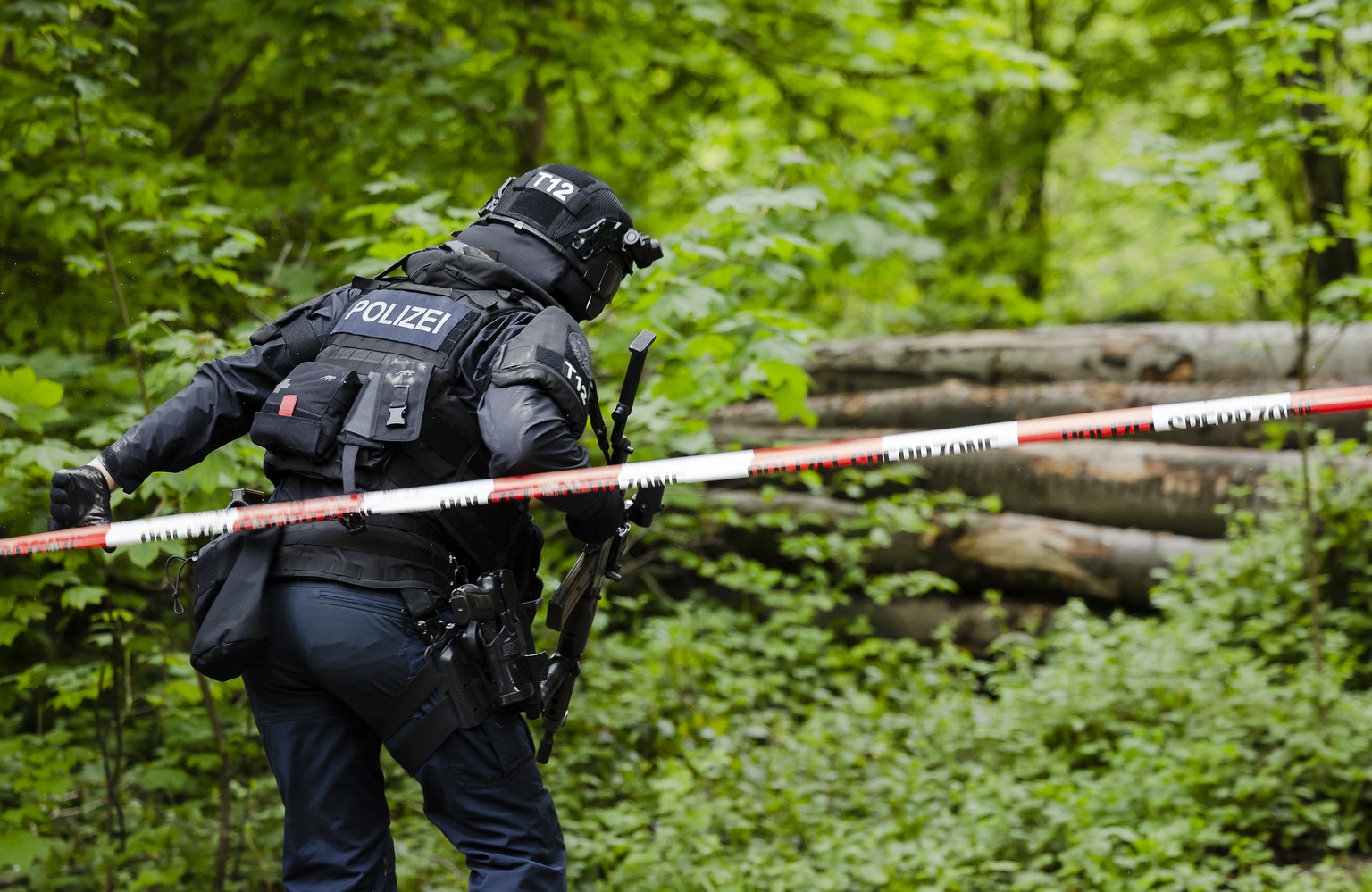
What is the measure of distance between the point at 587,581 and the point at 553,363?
2.71 feet

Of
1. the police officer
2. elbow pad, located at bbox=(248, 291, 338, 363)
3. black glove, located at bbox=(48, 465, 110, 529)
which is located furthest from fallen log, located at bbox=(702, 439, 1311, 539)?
black glove, located at bbox=(48, 465, 110, 529)

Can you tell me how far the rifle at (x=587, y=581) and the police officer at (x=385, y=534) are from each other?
17cm

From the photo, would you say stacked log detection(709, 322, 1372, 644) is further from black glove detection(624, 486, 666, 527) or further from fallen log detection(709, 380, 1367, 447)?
black glove detection(624, 486, 666, 527)

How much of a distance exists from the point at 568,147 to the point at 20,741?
5.43 metres

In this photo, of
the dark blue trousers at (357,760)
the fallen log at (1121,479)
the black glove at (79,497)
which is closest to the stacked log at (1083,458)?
the fallen log at (1121,479)

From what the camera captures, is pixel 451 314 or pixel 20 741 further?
pixel 20 741

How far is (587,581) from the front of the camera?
9.93 feet

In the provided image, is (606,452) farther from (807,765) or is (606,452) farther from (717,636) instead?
(717,636)

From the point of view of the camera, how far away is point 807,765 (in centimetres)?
503

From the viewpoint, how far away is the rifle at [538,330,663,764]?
2.81m

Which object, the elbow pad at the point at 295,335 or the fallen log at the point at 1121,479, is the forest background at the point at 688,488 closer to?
the fallen log at the point at 1121,479

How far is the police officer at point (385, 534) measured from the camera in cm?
249

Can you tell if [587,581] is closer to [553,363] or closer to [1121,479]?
[553,363]

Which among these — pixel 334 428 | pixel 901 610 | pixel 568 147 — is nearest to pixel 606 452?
pixel 334 428
